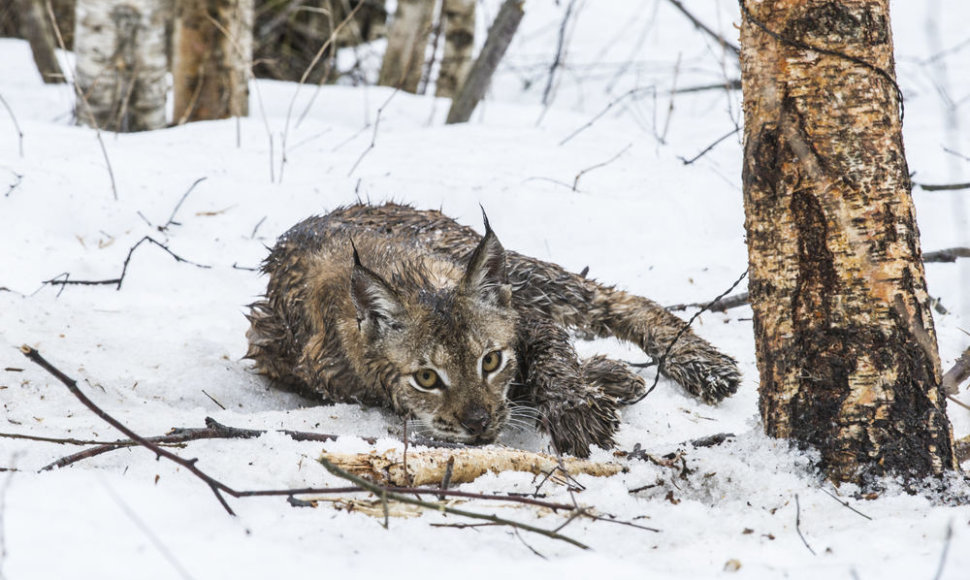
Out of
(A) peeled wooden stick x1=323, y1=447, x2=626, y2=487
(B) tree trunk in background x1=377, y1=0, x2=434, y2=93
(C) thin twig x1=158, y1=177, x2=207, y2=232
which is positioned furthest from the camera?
(B) tree trunk in background x1=377, y1=0, x2=434, y2=93

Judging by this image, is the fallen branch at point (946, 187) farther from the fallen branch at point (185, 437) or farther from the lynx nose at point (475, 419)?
the fallen branch at point (185, 437)

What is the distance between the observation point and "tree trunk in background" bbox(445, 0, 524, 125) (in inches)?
324

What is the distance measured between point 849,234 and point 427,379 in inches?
81.2

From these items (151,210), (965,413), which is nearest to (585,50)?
(151,210)

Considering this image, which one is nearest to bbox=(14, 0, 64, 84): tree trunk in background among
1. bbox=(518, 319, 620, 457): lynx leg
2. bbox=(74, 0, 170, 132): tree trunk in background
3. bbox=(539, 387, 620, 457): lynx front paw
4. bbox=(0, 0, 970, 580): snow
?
bbox=(0, 0, 970, 580): snow

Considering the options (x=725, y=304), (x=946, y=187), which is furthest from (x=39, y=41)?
(x=946, y=187)

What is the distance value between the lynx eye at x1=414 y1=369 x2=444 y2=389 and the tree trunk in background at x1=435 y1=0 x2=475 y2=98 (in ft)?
24.3

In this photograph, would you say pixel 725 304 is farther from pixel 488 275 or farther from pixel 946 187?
pixel 488 275

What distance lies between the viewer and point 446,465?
312 centimetres

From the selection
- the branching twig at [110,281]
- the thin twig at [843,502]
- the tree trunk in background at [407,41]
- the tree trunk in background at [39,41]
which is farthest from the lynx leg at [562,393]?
the tree trunk in background at [39,41]

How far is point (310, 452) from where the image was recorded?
316cm

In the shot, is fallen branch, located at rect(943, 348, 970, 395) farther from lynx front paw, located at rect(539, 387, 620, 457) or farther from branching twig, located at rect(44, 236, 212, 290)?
branching twig, located at rect(44, 236, 212, 290)

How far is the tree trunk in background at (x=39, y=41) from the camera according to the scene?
10859mm

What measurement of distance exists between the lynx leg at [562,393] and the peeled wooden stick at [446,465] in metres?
0.67
